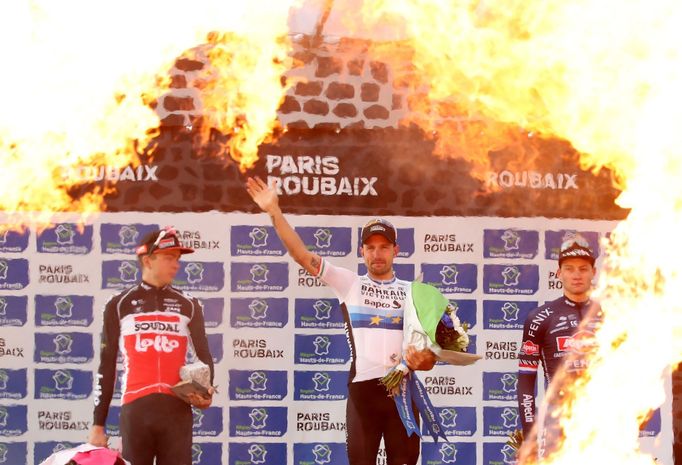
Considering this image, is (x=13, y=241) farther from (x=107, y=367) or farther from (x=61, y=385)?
(x=107, y=367)

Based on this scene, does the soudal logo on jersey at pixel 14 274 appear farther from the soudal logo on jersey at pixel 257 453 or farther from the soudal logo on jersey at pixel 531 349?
the soudal logo on jersey at pixel 531 349

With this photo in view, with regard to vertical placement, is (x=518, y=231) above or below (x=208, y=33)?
below

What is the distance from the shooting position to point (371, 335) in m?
8.12

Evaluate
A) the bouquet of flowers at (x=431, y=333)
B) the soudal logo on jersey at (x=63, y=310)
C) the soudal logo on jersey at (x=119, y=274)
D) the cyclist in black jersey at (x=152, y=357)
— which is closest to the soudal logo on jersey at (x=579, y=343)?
the bouquet of flowers at (x=431, y=333)

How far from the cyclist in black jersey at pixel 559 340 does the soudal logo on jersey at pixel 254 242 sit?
279cm

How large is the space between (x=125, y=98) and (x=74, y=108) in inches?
28.2

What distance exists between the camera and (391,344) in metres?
8.10

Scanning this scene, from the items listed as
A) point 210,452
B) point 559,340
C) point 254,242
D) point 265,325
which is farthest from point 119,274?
point 559,340

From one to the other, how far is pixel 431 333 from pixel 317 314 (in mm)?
2247

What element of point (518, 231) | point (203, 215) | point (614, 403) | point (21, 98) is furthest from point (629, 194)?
point (21, 98)

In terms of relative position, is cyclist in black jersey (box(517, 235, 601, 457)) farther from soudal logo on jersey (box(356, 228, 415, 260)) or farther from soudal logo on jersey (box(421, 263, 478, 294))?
soudal logo on jersey (box(356, 228, 415, 260))

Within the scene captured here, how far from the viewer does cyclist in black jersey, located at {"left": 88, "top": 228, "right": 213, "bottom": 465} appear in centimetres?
791

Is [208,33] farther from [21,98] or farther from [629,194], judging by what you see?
[629,194]

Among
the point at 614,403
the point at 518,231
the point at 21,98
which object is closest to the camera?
the point at 614,403
